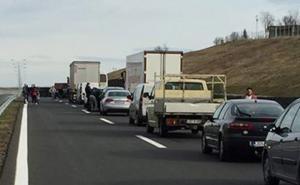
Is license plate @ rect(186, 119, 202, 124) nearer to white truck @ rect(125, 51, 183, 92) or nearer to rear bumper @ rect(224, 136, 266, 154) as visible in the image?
rear bumper @ rect(224, 136, 266, 154)

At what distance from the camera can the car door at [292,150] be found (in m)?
10.7

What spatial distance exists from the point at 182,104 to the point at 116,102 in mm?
17385

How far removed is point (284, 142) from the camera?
11.4 metres

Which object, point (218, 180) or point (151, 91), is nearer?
point (218, 180)

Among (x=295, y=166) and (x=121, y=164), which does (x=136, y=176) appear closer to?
(x=121, y=164)

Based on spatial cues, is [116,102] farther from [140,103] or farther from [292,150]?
[292,150]

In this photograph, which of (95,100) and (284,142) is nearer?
(284,142)

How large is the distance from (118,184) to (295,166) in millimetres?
3250

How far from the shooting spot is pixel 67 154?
18.1 metres

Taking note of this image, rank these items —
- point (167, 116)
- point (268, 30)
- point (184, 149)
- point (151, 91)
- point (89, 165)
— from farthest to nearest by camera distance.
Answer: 1. point (268, 30)
2. point (151, 91)
3. point (167, 116)
4. point (184, 149)
5. point (89, 165)

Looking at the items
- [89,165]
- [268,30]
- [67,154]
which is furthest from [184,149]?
[268,30]

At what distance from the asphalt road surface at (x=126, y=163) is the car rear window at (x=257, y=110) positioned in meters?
1.06

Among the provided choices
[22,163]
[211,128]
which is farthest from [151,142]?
[22,163]

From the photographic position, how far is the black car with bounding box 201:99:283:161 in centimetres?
1659
